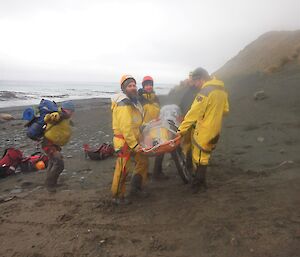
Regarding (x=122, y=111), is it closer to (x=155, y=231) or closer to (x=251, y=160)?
(x=155, y=231)

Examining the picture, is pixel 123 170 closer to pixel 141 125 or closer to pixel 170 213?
pixel 141 125

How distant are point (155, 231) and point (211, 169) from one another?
3117mm

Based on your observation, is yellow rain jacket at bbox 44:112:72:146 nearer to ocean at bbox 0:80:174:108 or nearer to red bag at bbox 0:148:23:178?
red bag at bbox 0:148:23:178

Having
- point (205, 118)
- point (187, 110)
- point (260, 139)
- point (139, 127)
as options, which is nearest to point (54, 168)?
point (139, 127)

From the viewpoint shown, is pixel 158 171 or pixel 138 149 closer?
pixel 138 149

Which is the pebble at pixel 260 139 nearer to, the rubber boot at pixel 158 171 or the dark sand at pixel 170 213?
the dark sand at pixel 170 213

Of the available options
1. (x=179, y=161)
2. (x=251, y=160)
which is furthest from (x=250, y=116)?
(x=179, y=161)

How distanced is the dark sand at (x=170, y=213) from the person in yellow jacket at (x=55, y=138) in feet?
1.10

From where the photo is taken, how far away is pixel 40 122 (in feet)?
21.3

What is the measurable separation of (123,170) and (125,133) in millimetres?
636

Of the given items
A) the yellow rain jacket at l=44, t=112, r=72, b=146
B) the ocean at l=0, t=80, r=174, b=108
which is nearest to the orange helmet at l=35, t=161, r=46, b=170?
the yellow rain jacket at l=44, t=112, r=72, b=146

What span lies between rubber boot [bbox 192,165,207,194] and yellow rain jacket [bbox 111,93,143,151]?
118 cm

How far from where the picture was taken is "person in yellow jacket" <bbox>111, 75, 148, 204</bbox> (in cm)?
515

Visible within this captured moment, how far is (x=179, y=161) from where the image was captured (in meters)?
6.49
